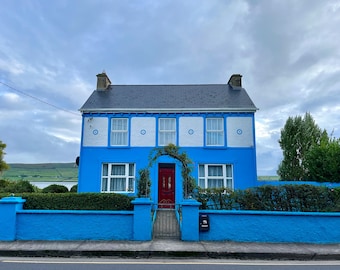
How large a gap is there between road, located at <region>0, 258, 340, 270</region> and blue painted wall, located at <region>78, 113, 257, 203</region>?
9.01 meters

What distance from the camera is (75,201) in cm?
1012

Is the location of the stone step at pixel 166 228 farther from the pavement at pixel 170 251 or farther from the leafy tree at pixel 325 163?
the leafy tree at pixel 325 163

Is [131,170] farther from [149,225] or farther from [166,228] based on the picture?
[149,225]

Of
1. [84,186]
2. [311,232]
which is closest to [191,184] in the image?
[311,232]

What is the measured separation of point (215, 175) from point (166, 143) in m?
3.57

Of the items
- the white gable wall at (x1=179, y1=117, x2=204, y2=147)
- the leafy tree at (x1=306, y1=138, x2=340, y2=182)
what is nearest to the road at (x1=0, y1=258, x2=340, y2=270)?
the white gable wall at (x1=179, y1=117, x2=204, y2=147)

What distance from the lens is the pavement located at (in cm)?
759

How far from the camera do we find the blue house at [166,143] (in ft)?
54.2

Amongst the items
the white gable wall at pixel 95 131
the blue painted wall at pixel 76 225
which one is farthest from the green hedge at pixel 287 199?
the white gable wall at pixel 95 131

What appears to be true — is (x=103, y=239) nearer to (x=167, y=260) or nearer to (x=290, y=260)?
(x=167, y=260)

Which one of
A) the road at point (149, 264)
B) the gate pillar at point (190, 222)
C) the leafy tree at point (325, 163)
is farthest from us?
the leafy tree at point (325, 163)

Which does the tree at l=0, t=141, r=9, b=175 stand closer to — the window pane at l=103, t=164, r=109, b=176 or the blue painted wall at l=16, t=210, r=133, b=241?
the window pane at l=103, t=164, r=109, b=176

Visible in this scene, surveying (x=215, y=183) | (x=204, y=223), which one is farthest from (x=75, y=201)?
(x=215, y=183)

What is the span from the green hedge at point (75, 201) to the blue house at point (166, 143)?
6.11 metres
